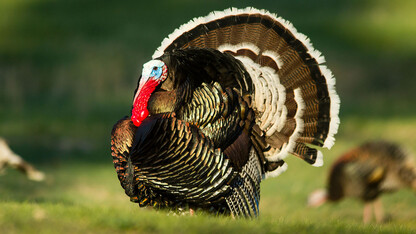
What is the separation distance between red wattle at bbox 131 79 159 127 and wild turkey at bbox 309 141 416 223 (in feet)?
15.1

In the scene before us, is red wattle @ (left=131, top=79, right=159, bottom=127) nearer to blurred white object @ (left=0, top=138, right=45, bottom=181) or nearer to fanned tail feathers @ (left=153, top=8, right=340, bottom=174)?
fanned tail feathers @ (left=153, top=8, right=340, bottom=174)

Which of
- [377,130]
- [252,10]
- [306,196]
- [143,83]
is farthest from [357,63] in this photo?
[143,83]

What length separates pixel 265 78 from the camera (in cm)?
634

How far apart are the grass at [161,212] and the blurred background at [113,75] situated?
49mm

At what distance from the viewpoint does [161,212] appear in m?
5.64

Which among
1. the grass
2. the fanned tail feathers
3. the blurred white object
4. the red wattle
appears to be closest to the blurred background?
the grass

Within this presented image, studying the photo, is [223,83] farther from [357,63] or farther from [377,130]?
[357,63]

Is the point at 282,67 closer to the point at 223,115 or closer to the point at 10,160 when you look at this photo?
the point at 223,115

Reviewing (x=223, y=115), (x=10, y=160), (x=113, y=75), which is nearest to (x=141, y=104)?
(x=223, y=115)

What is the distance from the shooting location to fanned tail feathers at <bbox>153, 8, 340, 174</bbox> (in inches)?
252

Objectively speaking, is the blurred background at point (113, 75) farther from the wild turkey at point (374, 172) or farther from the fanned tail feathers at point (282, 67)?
the fanned tail feathers at point (282, 67)

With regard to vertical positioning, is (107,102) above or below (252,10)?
above

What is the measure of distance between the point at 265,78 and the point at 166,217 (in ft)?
6.57

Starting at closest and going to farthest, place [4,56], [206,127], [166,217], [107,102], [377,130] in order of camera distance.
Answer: [166,217], [206,127], [377,130], [107,102], [4,56]
